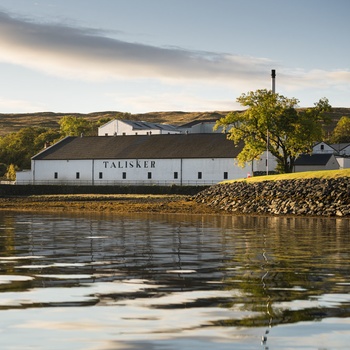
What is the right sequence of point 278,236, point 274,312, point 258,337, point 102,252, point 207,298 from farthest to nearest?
point 278,236 < point 102,252 < point 207,298 < point 274,312 < point 258,337

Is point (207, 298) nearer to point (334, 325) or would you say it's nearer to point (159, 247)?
point (334, 325)

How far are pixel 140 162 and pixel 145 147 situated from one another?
4.12 meters

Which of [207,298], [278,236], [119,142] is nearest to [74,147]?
[119,142]

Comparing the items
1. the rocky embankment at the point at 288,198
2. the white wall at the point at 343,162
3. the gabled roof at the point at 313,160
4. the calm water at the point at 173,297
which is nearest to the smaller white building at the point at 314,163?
the gabled roof at the point at 313,160

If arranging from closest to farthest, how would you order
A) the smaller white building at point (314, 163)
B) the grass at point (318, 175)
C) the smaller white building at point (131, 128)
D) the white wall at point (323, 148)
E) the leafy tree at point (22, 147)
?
the grass at point (318, 175) < the smaller white building at point (314, 163) < the leafy tree at point (22, 147) < the white wall at point (323, 148) < the smaller white building at point (131, 128)

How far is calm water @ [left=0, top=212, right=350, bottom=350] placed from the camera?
851cm

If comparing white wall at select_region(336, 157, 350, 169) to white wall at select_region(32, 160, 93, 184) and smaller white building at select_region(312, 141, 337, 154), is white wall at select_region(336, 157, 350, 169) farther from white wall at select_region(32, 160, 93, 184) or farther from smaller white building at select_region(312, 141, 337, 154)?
white wall at select_region(32, 160, 93, 184)

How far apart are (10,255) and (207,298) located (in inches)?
344

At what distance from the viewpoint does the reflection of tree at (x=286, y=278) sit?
10164 mm

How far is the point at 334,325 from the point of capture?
Answer: 929 cm

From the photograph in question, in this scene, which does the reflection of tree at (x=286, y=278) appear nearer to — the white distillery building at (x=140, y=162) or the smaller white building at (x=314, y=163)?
the white distillery building at (x=140, y=162)

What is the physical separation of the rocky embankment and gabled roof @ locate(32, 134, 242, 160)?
39551 mm

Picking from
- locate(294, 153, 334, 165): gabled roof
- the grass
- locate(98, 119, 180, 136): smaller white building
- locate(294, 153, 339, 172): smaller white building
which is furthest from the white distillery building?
locate(98, 119, 180, 136): smaller white building

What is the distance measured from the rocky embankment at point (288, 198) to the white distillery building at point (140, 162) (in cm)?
3485
